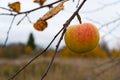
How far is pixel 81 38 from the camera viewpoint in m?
1.13

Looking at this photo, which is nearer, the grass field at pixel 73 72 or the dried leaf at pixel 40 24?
the dried leaf at pixel 40 24

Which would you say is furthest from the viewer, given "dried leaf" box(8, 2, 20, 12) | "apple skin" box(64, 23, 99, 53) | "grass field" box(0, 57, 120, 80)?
"grass field" box(0, 57, 120, 80)

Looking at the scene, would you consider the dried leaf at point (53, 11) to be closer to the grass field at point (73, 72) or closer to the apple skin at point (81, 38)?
the apple skin at point (81, 38)

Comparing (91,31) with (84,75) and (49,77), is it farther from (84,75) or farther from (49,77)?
(84,75)

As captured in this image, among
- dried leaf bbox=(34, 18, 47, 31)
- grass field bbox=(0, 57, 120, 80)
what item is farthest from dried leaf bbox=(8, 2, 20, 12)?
grass field bbox=(0, 57, 120, 80)

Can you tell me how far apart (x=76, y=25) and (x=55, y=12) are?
126 mm

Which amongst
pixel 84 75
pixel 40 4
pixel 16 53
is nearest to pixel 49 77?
pixel 84 75

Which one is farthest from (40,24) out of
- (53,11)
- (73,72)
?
(73,72)

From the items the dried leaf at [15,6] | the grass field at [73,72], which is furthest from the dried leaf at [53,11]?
the grass field at [73,72]

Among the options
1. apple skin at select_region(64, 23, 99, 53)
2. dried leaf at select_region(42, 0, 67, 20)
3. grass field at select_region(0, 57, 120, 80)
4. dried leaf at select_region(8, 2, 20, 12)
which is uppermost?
dried leaf at select_region(42, 0, 67, 20)

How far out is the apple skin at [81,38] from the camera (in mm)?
1108

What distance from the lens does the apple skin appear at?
111cm

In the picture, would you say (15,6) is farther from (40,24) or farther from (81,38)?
(81,38)

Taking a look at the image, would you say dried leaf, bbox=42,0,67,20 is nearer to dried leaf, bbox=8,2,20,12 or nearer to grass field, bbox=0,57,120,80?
dried leaf, bbox=8,2,20,12
